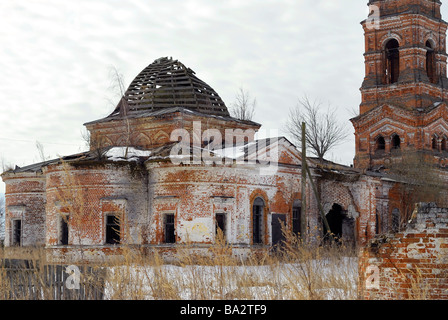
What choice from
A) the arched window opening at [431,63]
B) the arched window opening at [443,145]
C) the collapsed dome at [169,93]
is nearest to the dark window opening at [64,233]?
the collapsed dome at [169,93]

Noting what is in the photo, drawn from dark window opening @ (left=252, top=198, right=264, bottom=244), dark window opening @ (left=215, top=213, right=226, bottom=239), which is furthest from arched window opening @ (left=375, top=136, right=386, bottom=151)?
dark window opening @ (left=215, top=213, right=226, bottom=239)

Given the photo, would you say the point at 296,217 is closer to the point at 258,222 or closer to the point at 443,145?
the point at 258,222

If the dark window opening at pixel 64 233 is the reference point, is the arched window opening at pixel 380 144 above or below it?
above

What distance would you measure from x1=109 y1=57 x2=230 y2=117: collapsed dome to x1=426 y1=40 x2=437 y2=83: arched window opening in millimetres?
15867

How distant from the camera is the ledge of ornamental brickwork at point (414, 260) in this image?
7977 millimetres

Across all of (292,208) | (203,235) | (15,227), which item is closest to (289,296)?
(203,235)

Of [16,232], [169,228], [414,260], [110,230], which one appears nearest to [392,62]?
[169,228]

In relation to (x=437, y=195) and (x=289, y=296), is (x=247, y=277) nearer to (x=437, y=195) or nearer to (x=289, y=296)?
(x=289, y=296)

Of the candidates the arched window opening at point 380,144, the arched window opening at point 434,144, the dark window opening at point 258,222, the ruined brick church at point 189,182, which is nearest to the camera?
the ruined brick church at point 189,182

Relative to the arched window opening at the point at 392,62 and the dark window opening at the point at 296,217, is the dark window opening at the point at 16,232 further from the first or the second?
the arched window opening at the point at 392,62

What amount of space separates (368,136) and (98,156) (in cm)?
1975

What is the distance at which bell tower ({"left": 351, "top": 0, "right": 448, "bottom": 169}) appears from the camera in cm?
3544

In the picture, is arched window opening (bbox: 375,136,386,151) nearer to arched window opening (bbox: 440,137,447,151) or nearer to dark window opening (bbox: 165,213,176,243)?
arched window opening (bbox: 440,137,447,151)

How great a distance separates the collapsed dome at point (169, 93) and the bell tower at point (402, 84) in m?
13.0
